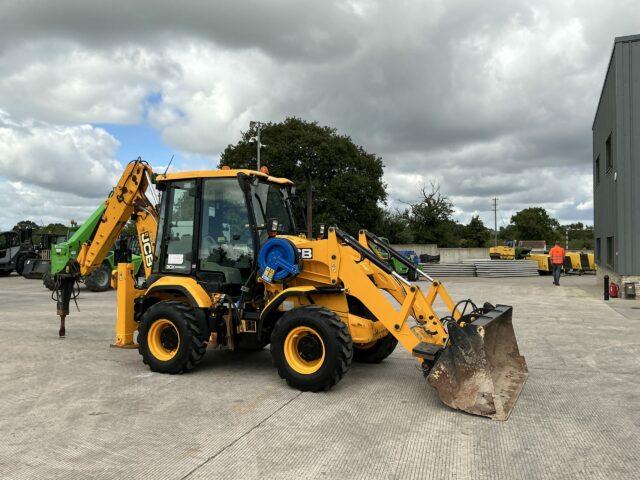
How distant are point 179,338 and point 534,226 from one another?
96630 mm

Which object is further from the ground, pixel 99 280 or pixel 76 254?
pixel 76 254

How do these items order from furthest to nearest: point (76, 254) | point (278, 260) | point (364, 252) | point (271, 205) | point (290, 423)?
point (76, 254), point (271, 205), point (278, 260), point (364, 252), point (290, 423)

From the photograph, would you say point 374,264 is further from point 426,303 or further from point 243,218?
point 243,218

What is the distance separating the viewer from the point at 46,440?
178 inches

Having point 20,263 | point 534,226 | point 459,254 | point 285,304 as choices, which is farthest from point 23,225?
point 534,226

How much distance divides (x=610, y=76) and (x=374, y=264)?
50.7 feet

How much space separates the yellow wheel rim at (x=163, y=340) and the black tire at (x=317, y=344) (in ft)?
4.83

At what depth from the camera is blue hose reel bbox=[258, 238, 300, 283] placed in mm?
6176

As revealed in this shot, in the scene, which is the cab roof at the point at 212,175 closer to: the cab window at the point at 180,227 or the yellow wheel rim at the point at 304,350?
the cab window at the point at 180,227

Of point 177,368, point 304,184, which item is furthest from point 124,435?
point 304,184

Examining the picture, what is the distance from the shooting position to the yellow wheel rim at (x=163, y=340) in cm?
672

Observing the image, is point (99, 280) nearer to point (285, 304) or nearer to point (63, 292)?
point (63, 292)

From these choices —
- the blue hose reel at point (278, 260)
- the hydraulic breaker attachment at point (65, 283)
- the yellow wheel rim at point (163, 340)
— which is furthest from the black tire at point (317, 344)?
the hydraulic breaker attachment at point (65, 283)

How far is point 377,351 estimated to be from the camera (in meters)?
7.33
